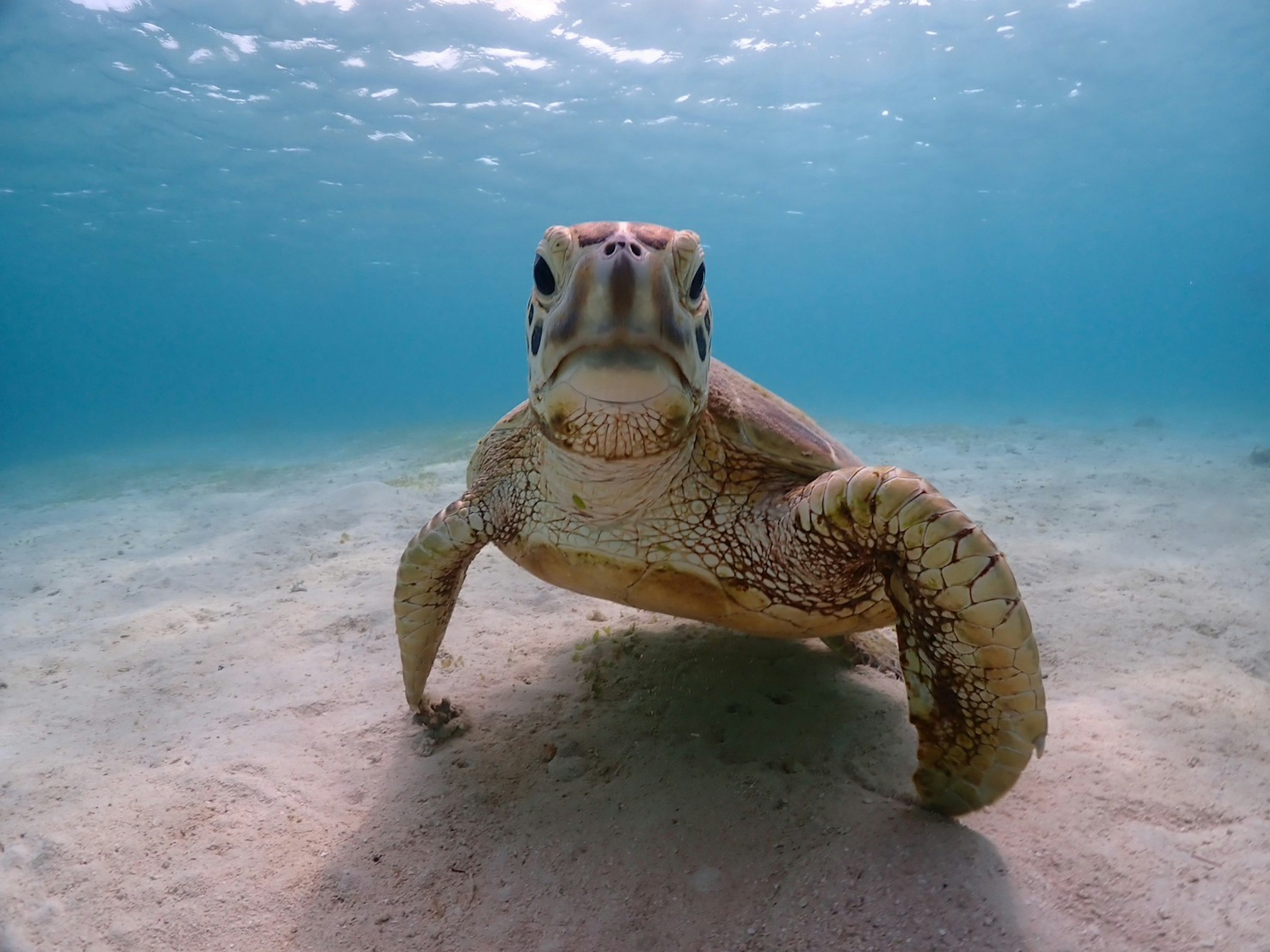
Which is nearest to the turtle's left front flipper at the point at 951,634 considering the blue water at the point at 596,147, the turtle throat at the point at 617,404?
the turtle throat at the point at 617,404

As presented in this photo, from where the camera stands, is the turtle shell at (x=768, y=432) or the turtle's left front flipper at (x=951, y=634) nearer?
the turtle's left front flipper at (x=951, y=634)

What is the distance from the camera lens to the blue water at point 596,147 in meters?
19.1

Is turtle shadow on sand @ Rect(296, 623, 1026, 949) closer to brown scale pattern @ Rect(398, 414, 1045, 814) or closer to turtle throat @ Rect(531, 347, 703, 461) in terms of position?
brown scale pattern @ Rect(398, 414, 1045, 814)

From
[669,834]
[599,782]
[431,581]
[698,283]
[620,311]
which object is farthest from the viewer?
[431,581]

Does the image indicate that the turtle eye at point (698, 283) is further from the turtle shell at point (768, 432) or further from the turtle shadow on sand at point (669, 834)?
the turtle shadow on sand at point (669, 834)

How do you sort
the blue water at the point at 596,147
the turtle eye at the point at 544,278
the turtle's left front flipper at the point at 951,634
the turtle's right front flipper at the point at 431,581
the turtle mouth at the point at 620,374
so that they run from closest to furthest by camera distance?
the turtle's left front flipper at the point at 951,634 → the turtle mouth at the point at 620,374 → the turtle eye at the point at 544,278 → the turtle's right front flipper at the point at 431,581 → the blue water at the point at 596,147

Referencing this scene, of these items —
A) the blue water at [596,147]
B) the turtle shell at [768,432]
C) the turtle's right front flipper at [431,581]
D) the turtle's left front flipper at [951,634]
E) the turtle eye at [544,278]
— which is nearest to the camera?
the turtle's left front flipper at [951,634]

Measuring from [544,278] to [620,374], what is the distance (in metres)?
0.41

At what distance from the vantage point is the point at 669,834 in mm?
1974

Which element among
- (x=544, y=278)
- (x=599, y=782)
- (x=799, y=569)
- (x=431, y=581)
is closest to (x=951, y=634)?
(x=799, y=569)

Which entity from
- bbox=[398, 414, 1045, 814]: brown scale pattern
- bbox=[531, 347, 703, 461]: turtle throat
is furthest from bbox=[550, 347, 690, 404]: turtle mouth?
bbox=[398, 414, 1045, 814]: brown scale pattern

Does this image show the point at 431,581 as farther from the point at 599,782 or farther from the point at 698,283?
the point at 698,283

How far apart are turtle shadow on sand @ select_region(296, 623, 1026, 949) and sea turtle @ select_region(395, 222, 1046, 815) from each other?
0.91ft

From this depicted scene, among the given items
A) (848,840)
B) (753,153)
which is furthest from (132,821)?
(753,153)
